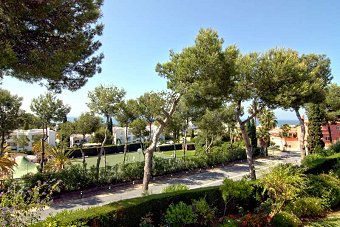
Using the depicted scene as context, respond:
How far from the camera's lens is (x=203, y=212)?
931 centimetres

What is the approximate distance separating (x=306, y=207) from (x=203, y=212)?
175 inches

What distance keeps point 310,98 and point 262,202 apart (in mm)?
10979

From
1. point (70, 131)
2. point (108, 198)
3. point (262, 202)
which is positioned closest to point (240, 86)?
point (262, 202)

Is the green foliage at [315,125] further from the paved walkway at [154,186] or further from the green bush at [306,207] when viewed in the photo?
the green bush at [306,207]

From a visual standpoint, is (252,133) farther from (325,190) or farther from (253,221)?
(253,221)

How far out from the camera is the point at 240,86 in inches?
679

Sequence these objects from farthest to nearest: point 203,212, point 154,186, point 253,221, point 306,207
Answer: point 154,186, point 306,207, point 203,212, point 253,221

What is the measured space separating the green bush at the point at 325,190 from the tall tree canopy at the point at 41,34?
10841 millimetres

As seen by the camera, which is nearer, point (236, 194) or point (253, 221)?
point (253, 221)

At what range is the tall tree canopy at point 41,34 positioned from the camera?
22.4 feet

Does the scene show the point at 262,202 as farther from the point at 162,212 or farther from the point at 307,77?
the point at 307,77

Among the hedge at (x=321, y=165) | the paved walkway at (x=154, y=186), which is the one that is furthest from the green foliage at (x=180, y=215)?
the hedge at (x=321, y=165)

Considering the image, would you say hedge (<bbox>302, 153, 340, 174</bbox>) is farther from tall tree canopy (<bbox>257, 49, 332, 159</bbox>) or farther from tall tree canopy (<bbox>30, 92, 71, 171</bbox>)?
tall tree canopy (<bbox>30, 92, 71, 171</bbox>)

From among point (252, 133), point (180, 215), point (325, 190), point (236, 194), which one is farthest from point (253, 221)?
point (252, 133)
